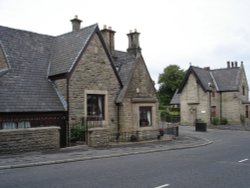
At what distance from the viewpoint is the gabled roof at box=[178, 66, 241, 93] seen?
44.3 m

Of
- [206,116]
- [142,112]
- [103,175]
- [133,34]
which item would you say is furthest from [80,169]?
[206,116]

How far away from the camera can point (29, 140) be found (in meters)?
15.2

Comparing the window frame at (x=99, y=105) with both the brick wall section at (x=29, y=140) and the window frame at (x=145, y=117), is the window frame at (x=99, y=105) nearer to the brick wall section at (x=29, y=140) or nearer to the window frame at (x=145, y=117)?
the window frame at (x=145, y=117)

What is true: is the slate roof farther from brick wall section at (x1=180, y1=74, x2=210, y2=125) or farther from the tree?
the tree

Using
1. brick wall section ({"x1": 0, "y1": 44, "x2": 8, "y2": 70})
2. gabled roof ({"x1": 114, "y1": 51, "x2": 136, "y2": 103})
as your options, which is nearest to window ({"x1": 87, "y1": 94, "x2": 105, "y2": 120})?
gabled roof ({"x1": 114, "y1": 51, "x2": 136, "y2": 103})

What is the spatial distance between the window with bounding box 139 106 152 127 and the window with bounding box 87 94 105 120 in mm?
3425

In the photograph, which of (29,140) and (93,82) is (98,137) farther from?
(29,140)

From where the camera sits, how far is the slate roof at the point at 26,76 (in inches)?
658

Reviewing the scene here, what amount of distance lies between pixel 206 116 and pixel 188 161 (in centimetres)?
3155

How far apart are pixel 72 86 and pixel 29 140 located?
4.94 m

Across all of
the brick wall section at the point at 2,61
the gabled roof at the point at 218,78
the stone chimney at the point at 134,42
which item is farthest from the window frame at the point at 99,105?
the gabled roof at the point at 218,78

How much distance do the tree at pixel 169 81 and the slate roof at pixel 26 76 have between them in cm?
5921

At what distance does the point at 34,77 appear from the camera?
62.1 ft

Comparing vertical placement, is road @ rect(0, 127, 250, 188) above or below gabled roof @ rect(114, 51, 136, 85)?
below
